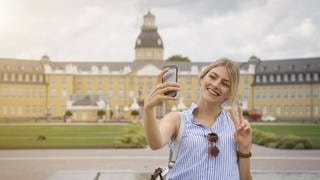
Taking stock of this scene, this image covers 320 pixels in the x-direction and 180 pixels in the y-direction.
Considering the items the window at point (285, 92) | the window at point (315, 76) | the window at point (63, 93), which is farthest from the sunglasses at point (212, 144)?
the window at point (63, 93)

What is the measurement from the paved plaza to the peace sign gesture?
506 cm

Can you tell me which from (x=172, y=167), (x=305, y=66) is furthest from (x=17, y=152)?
(x=305, y=66)

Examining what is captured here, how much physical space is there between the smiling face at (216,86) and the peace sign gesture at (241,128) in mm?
75

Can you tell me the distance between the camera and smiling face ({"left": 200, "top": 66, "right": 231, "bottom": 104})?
6.67 ft

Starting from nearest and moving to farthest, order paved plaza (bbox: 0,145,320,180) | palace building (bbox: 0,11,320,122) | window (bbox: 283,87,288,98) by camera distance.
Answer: paved plaza (bbox: 0,145,320,180), palace building (bbox: 0,11,320,122), window (bbox: 283,87,288,98)

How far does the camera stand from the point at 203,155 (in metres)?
1.98

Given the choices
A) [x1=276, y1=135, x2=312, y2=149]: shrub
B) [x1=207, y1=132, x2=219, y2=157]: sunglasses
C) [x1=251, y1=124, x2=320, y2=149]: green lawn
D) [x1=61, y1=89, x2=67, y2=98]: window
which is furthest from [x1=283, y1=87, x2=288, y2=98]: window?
[x1=207, y1=132, x2=219, y2=157]: sunglasses

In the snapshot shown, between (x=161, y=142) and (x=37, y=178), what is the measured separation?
571 cm

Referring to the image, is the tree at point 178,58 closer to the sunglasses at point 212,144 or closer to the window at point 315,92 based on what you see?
the window at point 315,92

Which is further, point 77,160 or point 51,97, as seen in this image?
point 51,97

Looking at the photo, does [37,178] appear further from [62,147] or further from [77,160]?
[62,147]

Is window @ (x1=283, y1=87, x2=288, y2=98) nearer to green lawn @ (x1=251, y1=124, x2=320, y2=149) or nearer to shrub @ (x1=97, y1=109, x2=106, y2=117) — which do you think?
shrub @ (x1=97, y1=109, x2=106, y2=117)

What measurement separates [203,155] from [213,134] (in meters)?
0.09

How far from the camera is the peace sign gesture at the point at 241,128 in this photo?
2000 mm
